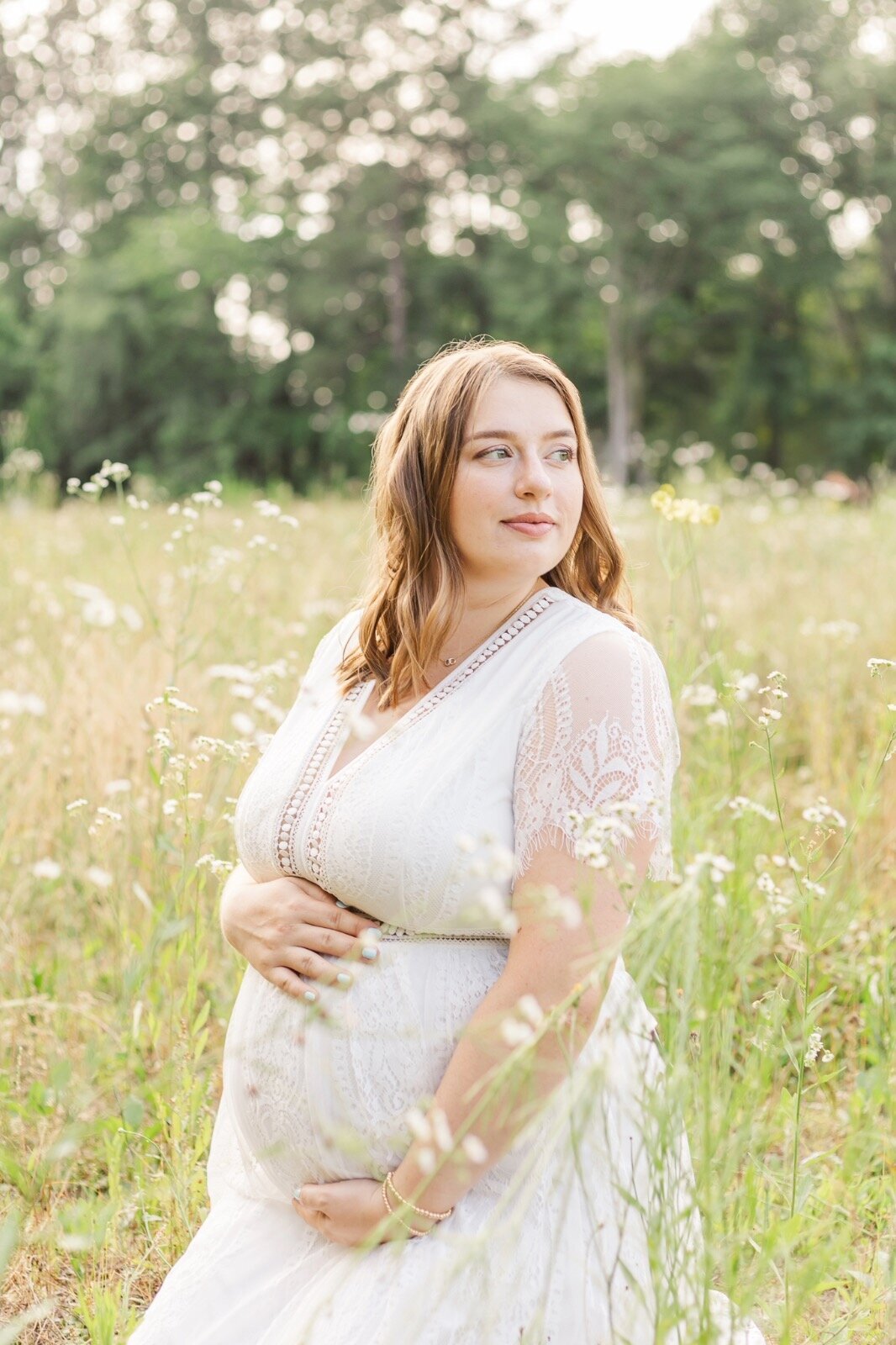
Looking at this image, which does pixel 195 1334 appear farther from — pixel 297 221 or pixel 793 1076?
pixel 297 221

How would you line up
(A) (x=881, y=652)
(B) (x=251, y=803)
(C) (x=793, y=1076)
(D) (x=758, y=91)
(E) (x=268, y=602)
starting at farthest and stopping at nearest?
(D) (x=758, y=91) → (E) (x=268, y=602) → (A) (x=881, y=652) → (C) (x=793, y=1076) → (B) (x=251, y=803)

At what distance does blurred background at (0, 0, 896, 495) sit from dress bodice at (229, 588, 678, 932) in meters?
23.9

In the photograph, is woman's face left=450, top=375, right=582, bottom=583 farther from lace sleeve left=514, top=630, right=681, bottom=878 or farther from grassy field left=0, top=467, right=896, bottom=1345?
grassy field left=0, top=467, right=896, bottom=1345

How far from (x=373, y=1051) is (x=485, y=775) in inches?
16.7

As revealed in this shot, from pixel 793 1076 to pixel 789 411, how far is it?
91.9 ft

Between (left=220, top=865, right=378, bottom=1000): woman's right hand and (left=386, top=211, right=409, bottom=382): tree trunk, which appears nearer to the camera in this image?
(left=220, top=865, right=378, bottom=1000): woman's right hand

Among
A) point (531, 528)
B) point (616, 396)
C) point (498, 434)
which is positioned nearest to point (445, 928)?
point (531, 528)

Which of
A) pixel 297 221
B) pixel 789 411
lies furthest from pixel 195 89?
pixel 789 411

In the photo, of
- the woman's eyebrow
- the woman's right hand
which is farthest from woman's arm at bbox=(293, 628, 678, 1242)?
the woman's eyebrow

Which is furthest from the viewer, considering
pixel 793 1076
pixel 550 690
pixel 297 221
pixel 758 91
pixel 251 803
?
pixel 297 221

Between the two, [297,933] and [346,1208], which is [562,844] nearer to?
[297,933]

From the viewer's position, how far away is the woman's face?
6.34ft

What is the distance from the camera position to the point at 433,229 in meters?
28.6

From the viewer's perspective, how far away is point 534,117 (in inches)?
1062
